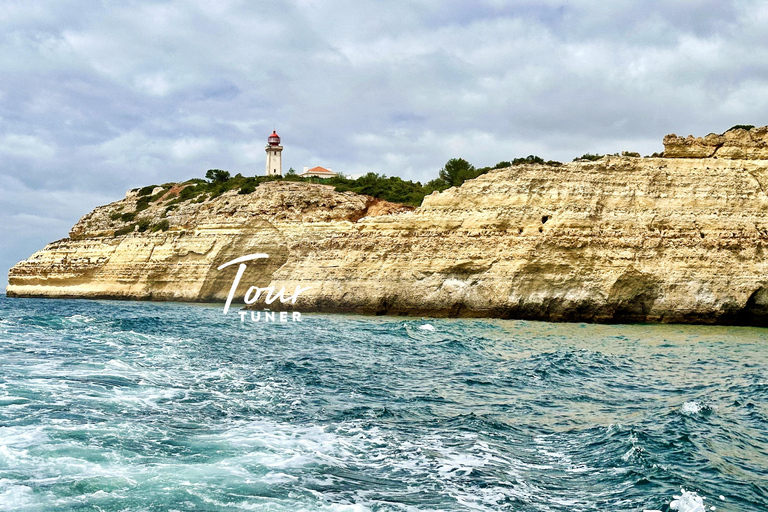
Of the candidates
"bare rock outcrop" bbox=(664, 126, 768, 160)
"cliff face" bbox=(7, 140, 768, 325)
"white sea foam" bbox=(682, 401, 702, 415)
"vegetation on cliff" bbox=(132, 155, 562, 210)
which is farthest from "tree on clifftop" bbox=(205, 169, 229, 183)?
"white sea foam" bbox=(682, 401, 702, 415)

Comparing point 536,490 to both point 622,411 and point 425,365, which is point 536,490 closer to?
point 622,411

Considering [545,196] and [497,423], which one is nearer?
[497,423]

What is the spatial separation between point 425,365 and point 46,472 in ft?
32.4

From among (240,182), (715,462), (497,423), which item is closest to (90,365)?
(497,423)

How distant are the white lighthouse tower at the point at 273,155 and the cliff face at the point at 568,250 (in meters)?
43.0

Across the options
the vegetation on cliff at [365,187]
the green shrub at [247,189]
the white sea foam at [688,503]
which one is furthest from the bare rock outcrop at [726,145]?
the green shrub at [247,189]

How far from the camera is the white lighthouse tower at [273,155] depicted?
78.9 m

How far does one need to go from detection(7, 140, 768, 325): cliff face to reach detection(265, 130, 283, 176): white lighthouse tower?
43.0 m

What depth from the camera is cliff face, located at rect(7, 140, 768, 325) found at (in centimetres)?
2811

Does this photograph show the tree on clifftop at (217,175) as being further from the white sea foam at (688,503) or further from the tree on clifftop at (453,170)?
the white sea foam at (688,503)

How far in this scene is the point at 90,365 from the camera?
13.6m

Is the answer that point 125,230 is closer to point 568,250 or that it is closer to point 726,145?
point 568,250

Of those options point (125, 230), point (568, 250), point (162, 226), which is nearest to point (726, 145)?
point (568, 250)

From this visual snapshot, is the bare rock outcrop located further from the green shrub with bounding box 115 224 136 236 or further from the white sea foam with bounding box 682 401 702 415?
the green shrub with bounding box 115 224 136 236
